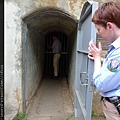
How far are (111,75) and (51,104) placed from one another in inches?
131

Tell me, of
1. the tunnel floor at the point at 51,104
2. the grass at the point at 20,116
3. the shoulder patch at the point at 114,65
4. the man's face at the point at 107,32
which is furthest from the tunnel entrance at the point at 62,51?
the shoulder patch at the point at 114,65

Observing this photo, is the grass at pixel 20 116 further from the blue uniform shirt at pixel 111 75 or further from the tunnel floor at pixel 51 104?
the blue uniform shirt at pixel 111 75

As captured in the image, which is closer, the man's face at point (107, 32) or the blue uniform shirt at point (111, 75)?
the blue uniform shirt at point (111, 75)

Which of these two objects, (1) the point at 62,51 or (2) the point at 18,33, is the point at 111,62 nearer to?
(2) the point at 18,33

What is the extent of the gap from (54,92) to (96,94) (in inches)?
85.2

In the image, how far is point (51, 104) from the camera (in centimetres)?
427

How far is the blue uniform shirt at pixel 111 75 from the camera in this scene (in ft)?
3.76

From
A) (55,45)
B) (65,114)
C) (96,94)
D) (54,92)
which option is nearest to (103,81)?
(96,94)

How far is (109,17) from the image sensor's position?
1.21m

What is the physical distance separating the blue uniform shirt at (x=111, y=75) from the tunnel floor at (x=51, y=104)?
242 cm

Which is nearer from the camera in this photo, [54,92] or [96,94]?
[96,94]

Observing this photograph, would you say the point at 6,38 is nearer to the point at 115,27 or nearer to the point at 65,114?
the point at 65,114

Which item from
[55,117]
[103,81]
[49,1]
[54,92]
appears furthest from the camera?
[54,92]

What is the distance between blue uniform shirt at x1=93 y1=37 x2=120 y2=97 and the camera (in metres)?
1.15
